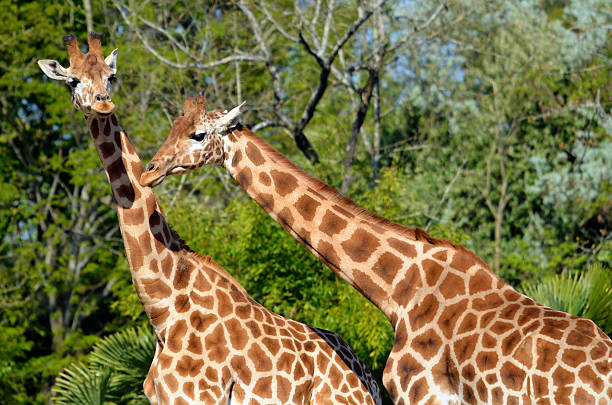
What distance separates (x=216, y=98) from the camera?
19.6 meters

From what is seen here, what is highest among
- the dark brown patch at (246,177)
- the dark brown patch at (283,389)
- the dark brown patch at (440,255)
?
the dark brown patch at (440,255)

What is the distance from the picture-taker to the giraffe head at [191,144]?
599 centimetres

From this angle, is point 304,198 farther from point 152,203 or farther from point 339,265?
point 152,203

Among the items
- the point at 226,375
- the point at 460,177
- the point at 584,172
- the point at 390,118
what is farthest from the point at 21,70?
the point at 226,375

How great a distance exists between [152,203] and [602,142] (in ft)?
51.0

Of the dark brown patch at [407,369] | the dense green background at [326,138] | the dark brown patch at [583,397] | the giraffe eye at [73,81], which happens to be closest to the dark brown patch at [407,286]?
the dark brown patch at [407,369]

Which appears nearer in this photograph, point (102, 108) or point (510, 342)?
point (510, 342)

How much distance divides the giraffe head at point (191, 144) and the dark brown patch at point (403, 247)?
1.57 m

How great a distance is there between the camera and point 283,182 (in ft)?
20.7

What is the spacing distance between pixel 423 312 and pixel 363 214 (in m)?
0.95

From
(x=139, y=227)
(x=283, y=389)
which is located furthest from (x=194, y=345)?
(x=139, y=227)

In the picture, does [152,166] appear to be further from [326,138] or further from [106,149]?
[326,138]

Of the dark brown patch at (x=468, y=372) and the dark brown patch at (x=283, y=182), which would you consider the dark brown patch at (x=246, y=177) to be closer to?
the dark brown patch at (x=283, y=182)

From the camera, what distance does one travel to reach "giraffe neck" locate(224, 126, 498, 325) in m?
5.77
